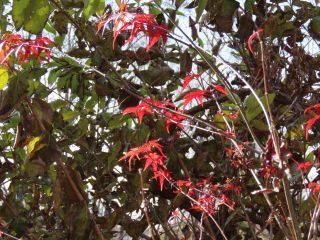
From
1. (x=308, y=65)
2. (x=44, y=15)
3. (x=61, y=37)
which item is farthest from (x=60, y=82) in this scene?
(x=308, y=65)

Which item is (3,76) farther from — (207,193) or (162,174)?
(207,193)

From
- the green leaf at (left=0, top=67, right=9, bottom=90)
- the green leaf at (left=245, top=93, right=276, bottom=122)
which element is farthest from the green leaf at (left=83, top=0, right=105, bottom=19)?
the green leaf at (left=245, top=93, right=276, bottom=122)

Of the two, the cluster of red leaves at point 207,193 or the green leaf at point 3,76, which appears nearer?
the green leaf at point 3,76

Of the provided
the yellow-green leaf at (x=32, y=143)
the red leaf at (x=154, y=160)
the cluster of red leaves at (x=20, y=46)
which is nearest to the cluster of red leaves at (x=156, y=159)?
the red leaf at (x=154, y=160)

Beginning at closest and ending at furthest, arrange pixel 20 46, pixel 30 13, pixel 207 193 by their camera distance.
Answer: pixel 20 46 < pixel 30 13 < pixel 207 193

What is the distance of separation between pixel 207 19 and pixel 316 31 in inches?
14.0

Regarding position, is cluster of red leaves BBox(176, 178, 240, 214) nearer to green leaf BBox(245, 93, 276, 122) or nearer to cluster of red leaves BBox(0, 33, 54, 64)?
green leaf BBox(245, 93, 276, 122)

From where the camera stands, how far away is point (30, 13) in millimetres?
1308

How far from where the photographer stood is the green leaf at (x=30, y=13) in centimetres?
129

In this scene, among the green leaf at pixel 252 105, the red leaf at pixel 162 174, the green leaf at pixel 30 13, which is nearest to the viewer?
the green leaf at pixel 252 105

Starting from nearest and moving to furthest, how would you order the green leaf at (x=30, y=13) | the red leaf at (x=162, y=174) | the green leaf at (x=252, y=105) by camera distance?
1. the green leaf at (x=252, y=105)
2. the green leaf at (x=30, y=13)
3. the red leaf at (x=162, y=174)

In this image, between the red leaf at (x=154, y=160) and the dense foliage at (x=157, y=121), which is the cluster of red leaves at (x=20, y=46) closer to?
the dense foliage at (x=157, y=121)

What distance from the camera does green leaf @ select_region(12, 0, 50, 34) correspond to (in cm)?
129

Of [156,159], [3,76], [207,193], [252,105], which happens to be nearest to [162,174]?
[156,159]
